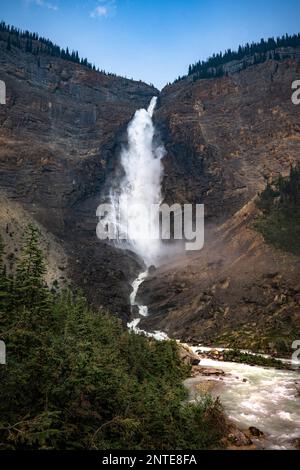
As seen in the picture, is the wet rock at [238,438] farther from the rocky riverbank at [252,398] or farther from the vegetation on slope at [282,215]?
the vegetation on slope at [282,215]

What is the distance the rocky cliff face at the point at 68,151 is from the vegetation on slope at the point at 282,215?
28268 mm

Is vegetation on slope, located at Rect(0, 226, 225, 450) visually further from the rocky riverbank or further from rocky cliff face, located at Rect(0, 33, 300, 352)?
rocky cliff face, located at Rect(0, 33, 300, 352)

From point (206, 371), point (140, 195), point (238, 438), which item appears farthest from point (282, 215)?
point (238, 438)

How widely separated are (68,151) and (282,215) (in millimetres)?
69256

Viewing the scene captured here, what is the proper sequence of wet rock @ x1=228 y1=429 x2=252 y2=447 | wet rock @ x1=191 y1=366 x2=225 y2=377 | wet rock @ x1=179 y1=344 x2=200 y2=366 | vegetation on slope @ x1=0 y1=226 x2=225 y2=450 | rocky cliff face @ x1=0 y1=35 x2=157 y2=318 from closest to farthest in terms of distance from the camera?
1. vegetation on slope @ x1=0 y1=226 x2=225 y2=450
2. wet rock @ x1=228 y1=429 x2=252 y2=447
3. wet rock @ x1=191 y1=366 x2=225 y2=377
4. wet rock @ x1=179 y1=344 x2=200 y2=366
5. rocky cliff face @ x1=0 y1=35 x2=157 y2=318

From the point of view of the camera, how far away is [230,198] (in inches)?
4075

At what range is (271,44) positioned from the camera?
6230 inches

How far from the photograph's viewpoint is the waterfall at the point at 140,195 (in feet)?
342

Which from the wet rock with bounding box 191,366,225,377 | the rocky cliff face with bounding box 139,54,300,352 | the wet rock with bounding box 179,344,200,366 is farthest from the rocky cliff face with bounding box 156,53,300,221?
the wet rock with bounding box 191,366,225,377

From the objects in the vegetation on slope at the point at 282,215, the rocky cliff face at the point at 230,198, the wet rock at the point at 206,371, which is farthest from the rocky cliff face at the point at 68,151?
the wet rock at the point at 206,371

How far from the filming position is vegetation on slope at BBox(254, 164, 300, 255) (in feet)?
214

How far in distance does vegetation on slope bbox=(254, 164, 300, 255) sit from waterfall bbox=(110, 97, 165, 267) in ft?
99.8

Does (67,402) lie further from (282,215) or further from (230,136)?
(230,136)

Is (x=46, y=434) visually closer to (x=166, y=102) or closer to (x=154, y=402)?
(x=154, y=402)
